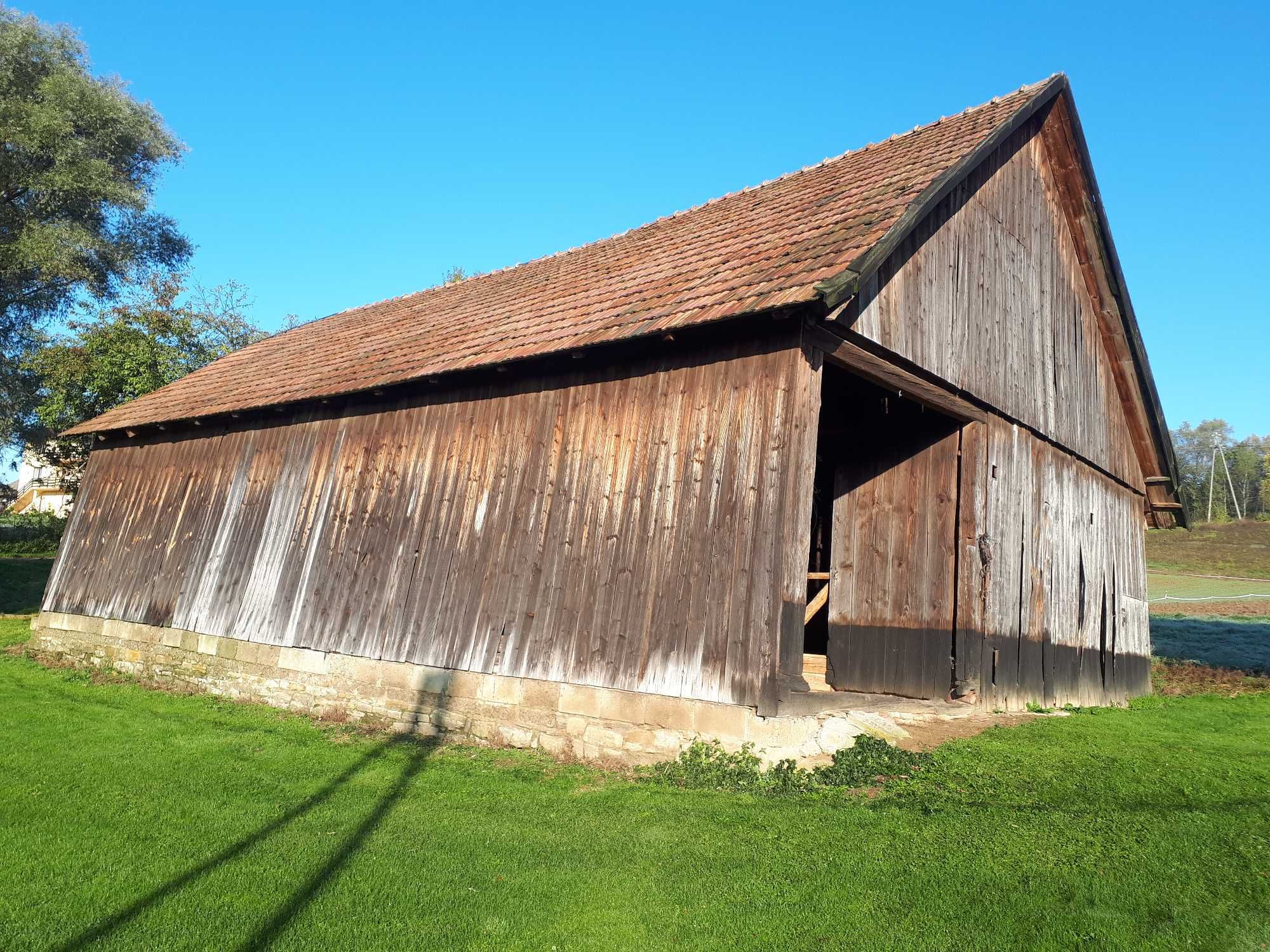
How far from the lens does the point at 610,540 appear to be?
784 cm

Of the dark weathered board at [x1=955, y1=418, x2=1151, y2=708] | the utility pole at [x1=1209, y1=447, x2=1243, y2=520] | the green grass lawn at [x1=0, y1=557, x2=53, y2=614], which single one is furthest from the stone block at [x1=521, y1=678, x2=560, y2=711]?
the utility pole at [x1=1209, y1=447, x2=1243, y2=520]

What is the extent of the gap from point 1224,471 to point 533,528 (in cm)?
9961

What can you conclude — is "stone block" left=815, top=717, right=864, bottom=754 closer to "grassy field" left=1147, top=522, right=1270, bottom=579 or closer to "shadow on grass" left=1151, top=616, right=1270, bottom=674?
"shadow on grass" left=1151, top=616, right=1270, bottom=674

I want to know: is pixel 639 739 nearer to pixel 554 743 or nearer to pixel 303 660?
pixel 554 743

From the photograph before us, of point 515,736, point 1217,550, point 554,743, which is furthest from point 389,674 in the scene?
point 1217,550

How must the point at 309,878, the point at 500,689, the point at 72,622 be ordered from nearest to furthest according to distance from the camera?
1. the point at 309,878
2. the point at 500,689
3. the point at 72,622

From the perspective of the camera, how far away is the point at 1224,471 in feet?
282

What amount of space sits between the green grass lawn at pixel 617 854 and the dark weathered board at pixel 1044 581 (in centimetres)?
158

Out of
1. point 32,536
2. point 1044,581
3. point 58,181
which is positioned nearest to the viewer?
point 1044,581

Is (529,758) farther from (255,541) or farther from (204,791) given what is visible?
(255,541)

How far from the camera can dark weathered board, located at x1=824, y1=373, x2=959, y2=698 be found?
8.96m

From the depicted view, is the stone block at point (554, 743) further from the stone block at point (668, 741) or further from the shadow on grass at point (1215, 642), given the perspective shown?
the shadow on grass at point (1215, 642)

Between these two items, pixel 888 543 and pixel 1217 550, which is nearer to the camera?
pixel 888 543

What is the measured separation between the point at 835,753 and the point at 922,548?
3465 mm
